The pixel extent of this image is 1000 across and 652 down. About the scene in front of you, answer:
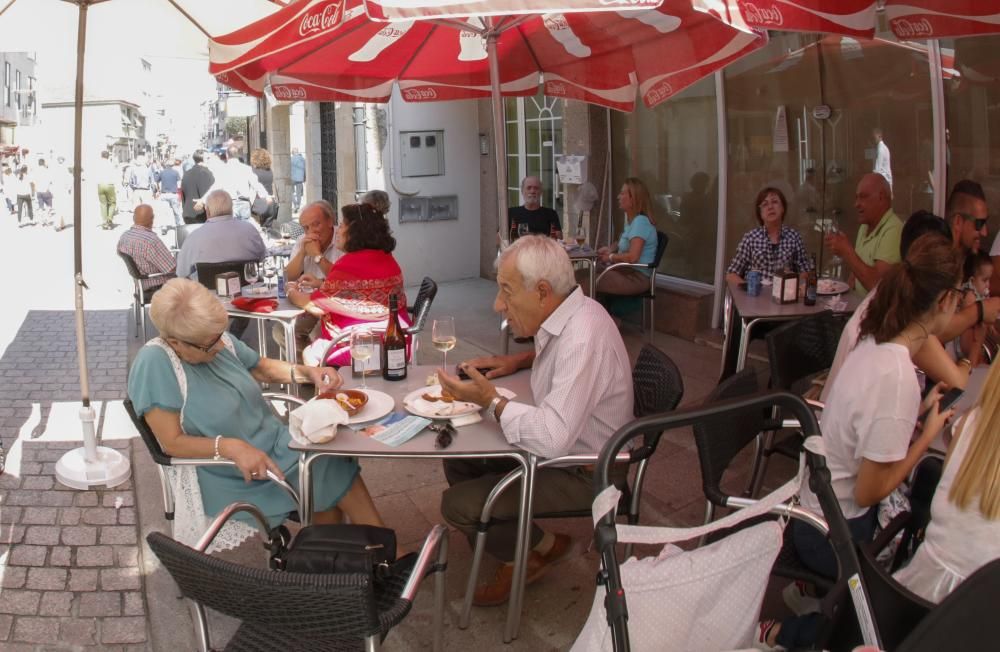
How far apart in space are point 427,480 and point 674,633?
2.93 meters

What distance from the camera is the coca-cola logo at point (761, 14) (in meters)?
3.20

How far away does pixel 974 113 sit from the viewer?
228 inches

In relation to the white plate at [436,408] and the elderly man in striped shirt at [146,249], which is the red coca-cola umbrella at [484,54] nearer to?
the white plate at [436,408]

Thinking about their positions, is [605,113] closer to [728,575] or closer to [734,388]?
[734,388]

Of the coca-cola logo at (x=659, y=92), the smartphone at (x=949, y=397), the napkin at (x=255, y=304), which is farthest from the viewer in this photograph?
the napkin at (x=255, y=304)

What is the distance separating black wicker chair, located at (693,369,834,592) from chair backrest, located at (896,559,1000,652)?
3.01ft

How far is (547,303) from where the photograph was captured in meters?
2.99

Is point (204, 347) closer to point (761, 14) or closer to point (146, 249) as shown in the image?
point (761, 14)

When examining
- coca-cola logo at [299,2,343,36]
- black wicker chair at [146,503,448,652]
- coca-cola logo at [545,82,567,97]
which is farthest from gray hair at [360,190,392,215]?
black wicker chair at [146,503,448,652]

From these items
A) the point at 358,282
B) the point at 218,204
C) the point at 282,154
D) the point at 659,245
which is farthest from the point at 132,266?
the point at 282,154

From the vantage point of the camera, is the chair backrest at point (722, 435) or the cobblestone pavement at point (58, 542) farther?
the cobblestone pavement at point (58, 542)

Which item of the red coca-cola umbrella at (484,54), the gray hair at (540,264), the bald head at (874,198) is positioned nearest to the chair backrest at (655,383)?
the gray hair at (540,264)

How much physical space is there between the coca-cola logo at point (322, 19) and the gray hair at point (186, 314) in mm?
1399

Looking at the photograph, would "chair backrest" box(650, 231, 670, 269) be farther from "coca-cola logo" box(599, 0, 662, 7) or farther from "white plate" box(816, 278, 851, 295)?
"coca-cola logo" box(599, 0, 662, 7)
